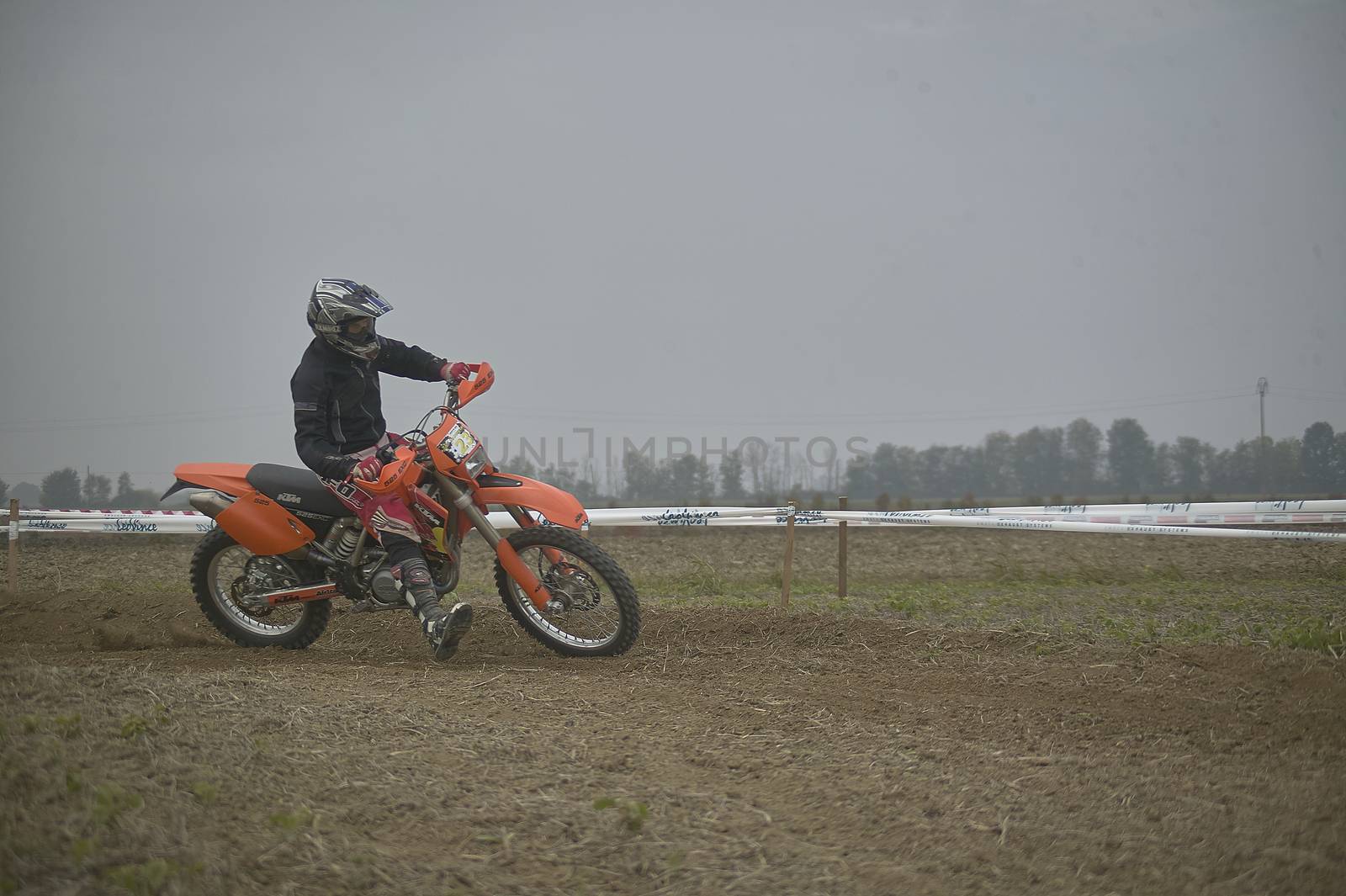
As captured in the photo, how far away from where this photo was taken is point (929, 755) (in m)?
4.28

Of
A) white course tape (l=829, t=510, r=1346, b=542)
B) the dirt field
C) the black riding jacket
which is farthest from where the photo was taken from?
white course tape (l=829, t=510, r=1346, b=542)

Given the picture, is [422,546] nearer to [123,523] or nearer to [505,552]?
[505,552]

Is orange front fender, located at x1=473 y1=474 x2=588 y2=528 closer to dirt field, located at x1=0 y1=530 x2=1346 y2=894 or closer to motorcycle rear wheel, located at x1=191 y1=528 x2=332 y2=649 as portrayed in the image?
dirt field, located at x1=0 y1=530 x2=1346 y2=894

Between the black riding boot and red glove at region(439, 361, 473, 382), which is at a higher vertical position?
red glove at region(439, 361, 473, 382)

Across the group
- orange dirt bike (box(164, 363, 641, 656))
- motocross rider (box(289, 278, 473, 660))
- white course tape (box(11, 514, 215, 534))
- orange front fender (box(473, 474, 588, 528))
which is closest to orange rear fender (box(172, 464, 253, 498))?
orange dirt bike (box(164, 363, 641, 656))

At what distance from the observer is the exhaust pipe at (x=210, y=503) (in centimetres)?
665

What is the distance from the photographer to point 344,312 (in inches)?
247

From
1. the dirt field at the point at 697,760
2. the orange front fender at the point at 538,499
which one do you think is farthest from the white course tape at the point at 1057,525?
the orange front fender at the point at 538,499

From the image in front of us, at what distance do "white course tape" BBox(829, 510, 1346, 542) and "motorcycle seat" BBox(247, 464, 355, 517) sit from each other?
4.88 metres

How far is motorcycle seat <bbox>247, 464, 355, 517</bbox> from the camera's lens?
659 centimetres

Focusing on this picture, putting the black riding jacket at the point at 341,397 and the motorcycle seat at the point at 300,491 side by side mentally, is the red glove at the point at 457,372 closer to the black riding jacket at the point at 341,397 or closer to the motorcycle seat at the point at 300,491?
the black riding jacket at the point at 341,397

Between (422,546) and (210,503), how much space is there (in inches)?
62.3

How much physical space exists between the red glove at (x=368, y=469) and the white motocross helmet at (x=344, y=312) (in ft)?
2.64

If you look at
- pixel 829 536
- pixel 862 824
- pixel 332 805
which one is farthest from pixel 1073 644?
pixel 829 536
